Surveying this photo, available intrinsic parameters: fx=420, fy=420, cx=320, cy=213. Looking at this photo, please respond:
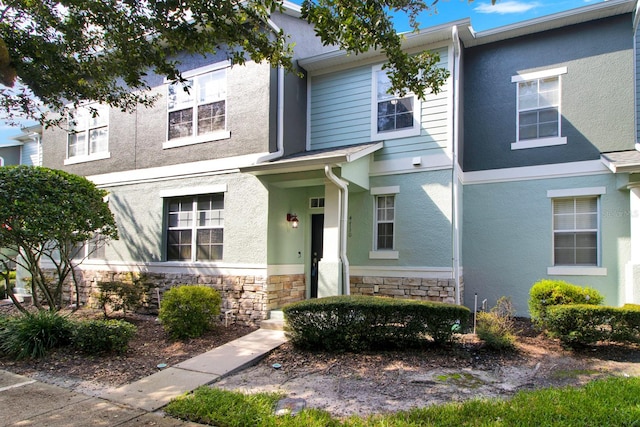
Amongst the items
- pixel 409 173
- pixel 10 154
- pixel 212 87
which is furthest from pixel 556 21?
pixel 10 154

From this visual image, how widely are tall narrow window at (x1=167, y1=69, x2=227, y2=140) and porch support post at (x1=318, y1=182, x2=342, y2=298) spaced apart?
132 inches

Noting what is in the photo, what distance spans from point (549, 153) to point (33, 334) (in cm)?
1081

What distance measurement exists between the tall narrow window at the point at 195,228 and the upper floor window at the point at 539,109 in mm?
7235

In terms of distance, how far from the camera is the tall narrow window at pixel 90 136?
12219 millimetres

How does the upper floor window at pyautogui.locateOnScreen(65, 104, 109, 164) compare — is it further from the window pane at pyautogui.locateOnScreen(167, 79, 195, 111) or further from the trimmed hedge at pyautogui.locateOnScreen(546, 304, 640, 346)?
the trimmed hedge at pyautogui.locateOnScreen(546, 304, 640, 346)

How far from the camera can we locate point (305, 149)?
10.8 m

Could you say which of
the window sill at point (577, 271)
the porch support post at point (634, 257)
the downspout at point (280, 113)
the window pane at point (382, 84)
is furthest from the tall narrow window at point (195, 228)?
the porch support post at point (634, 257)

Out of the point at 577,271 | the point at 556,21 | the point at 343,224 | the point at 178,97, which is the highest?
the point at 556,21

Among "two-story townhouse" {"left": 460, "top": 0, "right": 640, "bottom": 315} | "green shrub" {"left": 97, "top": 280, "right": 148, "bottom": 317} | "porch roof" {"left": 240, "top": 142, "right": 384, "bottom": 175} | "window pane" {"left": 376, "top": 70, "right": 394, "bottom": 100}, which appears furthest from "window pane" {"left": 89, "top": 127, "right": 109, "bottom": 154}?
"two-story townhouse" {"left": 460, "top": 0, "right": 640, "bottom": 315}

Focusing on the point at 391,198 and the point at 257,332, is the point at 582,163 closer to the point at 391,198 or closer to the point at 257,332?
the point at 391,198

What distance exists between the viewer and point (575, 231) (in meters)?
9.16

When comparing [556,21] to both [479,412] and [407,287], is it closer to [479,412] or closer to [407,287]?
[407,287]

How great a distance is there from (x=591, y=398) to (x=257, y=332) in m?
5.75

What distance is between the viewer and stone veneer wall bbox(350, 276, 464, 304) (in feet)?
29.4
